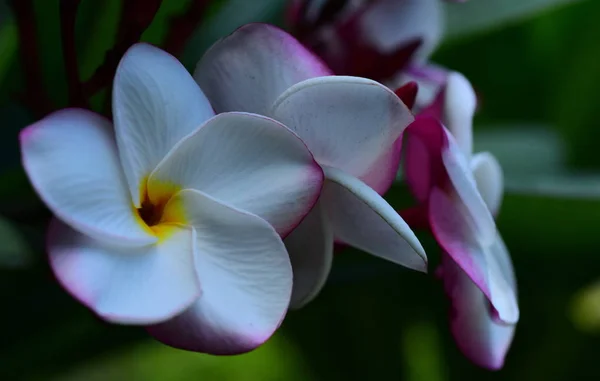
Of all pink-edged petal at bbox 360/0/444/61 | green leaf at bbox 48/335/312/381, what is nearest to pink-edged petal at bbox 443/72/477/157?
pink-edged petal at bbox 360/0/444/61

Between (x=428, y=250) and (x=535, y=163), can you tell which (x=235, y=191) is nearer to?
(x=428, y=250)

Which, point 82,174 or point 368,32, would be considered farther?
point 368,32

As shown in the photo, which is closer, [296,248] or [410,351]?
[296,248]

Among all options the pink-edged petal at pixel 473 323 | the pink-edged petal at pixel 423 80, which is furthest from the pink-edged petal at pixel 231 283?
the pink-edged petal at pixel 423 80

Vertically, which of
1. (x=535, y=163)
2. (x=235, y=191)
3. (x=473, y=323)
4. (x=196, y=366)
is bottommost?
(x=196, y=366)

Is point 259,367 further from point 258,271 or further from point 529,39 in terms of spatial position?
point 258,271

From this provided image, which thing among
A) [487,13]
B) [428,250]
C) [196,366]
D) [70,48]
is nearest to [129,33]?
[70,48]

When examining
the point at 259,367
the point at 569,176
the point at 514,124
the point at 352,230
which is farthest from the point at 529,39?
the point at 352,230
